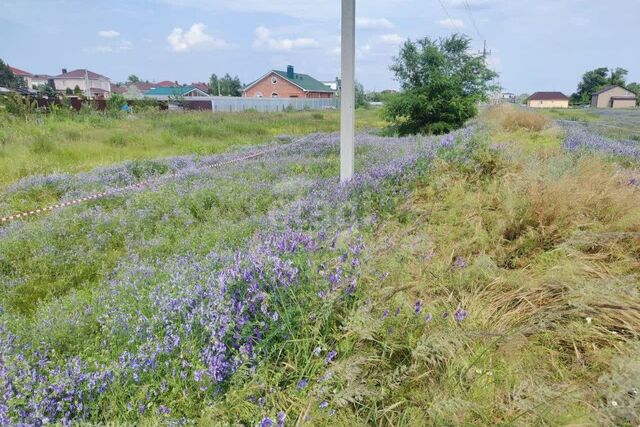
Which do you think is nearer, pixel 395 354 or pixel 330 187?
pixel 395 354

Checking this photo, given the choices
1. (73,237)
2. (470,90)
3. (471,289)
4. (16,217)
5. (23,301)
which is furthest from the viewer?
(470,90)

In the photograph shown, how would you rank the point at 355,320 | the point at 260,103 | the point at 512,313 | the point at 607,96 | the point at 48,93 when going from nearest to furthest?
the point at 355,320
the point at 512,313
the point at 607,96
the point at 260,103
the point at 48,93

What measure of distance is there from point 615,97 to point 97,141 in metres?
44.2

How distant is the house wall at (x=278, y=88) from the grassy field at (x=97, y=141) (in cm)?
3946

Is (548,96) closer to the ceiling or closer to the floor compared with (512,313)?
closer to the ceiling

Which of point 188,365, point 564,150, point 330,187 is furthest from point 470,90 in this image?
point 188,365

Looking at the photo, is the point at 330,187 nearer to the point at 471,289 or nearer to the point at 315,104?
the point at 471,289

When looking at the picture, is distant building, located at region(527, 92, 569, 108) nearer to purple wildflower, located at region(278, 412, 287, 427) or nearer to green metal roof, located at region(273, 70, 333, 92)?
green metal roof, located at region(273, 70, 333, 92)

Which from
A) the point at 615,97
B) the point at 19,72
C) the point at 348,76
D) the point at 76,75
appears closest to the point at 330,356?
the point at 348,76

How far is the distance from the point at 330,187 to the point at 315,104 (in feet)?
149

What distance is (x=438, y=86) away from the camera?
20.3 meters

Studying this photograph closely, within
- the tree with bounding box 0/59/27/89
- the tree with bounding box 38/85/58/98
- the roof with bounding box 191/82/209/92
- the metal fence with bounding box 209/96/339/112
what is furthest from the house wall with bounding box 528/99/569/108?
the tree with bounding box 0/59/27/89

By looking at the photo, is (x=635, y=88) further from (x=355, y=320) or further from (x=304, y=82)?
(x=355, y=320)

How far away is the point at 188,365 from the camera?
1.80 m
